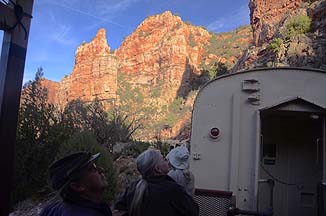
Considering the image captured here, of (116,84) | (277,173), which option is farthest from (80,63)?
(277,173)

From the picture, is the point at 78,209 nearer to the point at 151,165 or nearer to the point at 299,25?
the point at 151,165

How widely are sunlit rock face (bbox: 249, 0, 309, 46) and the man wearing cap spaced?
131 feet

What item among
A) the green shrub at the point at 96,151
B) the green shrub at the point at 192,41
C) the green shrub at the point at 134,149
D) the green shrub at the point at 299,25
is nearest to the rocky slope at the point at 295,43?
the green shrub at the point at 299,25

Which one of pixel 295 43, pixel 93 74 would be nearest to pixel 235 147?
pixel 295 43

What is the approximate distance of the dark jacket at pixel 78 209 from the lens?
5.95 feet

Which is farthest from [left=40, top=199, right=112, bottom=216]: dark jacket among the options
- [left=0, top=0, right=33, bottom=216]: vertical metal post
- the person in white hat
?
the person in white hat

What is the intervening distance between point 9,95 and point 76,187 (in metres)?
0.57

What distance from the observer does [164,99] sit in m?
80.1

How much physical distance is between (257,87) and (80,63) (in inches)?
3816

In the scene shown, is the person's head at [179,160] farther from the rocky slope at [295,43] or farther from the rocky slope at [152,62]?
the rocky slope at [152,62]

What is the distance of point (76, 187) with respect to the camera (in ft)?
6.30

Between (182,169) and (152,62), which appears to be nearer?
(182,169)

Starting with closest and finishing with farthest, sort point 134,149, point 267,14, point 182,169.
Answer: point 182,169
point 134,149
point 267,14

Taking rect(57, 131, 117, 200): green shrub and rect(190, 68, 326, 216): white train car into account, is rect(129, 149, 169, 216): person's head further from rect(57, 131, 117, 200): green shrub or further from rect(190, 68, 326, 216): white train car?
rect(57, 131, 117, 200): green shrub
